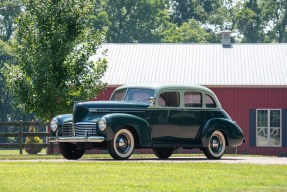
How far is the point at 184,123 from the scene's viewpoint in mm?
24953

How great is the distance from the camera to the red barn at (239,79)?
43594mm

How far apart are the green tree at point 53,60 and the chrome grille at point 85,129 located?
10.6m

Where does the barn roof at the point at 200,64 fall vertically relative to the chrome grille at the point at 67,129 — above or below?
above

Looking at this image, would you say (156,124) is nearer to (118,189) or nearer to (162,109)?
(162,109)

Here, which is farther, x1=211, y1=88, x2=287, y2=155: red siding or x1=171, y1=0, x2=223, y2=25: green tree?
x1=171, y1=0, x2=223, y2=25: green tree

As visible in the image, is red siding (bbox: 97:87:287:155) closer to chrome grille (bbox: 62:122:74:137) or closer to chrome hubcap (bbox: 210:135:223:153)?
chrome hubcap (bbox: 210:135:223:153)

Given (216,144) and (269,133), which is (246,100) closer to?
(269,133)

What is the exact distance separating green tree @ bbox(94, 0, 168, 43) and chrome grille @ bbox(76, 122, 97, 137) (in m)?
56.8

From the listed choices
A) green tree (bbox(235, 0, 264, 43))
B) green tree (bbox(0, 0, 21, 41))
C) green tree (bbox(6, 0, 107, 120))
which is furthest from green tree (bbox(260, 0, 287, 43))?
green tree (bbox(6, 0, 107, 120))

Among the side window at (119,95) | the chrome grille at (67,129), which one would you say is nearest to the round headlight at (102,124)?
the chrome grille at (67,129)

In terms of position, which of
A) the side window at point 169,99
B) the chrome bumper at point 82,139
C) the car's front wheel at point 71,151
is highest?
the side window at point 169,99

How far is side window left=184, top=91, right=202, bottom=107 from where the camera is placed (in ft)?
83.0

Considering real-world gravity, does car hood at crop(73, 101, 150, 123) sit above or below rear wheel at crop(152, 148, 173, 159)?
above

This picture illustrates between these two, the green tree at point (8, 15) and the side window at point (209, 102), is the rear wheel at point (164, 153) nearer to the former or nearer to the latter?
the side window at point (209, 102)
